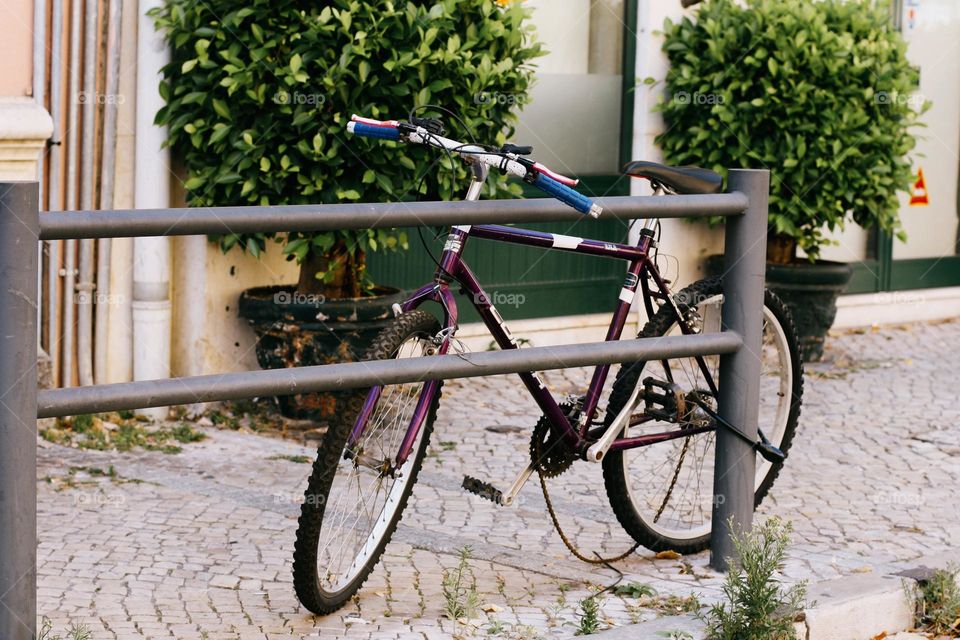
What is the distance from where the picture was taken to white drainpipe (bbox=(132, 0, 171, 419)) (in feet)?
21.6

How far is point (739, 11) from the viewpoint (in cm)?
844

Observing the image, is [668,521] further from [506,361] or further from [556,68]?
[556,68]

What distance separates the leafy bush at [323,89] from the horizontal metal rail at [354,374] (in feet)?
7.10

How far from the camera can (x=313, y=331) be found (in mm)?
6570

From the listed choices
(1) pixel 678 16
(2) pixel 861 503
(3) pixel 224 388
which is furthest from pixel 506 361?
(1) pixel 678 16

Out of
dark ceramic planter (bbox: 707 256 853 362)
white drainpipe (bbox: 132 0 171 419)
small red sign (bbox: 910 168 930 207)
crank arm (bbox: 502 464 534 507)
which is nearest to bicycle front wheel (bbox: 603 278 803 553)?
crank arm (bbox: 502 464 534 507)

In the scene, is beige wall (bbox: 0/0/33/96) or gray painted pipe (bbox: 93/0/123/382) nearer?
beige wall (bbox: 0/0/33/96)

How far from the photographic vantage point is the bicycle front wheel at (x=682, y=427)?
4809 millimetres

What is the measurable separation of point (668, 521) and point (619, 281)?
4.02m

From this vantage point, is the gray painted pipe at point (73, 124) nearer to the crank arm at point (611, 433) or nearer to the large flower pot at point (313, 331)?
the large flower pot at point (313, 331)

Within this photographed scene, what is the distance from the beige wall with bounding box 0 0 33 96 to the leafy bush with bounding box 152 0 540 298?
55cm

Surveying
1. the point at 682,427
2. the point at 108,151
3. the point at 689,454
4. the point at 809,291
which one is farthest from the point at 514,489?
the point at 809,291

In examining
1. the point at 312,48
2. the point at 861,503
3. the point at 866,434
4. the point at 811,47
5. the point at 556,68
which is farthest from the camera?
the point at 556,68

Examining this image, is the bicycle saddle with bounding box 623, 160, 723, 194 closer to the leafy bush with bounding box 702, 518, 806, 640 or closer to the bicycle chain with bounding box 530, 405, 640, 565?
the bicycle chain with bounding box 530, 405, 640, 565
